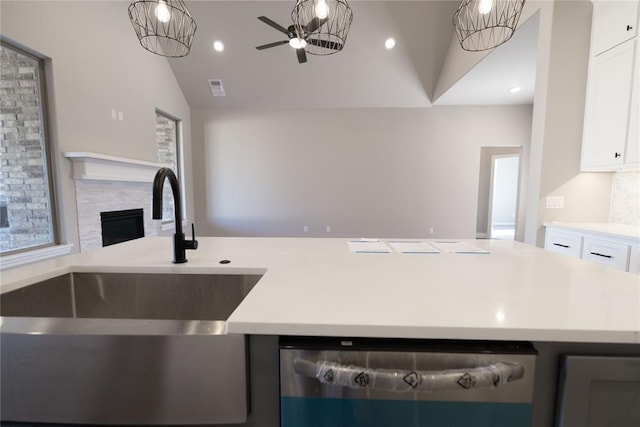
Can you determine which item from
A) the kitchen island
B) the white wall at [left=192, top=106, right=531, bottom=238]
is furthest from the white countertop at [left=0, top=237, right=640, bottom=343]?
the white wall at [left=192, top=106, right=531, bottom=238]

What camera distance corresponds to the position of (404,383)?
23.3 inches

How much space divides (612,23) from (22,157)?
16.9 feet

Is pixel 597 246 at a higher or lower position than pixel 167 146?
lower

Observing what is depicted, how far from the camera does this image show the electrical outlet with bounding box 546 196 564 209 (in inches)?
98.2

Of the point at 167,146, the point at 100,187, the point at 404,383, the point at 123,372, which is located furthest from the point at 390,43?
the point at 123,372

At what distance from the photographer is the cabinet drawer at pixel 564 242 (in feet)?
7.35

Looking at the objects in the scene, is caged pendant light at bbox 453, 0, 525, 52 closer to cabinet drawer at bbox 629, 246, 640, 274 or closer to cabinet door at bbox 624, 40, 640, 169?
cabinet door at bbox 624, 40, 640, 169

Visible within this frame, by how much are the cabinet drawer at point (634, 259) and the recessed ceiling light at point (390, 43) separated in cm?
393

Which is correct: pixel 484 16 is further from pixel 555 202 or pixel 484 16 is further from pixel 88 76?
pixel 88 76

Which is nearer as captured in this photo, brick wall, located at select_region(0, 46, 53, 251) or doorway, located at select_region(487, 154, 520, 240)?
brick wall, located at select_region(0, 46, 53, 251)

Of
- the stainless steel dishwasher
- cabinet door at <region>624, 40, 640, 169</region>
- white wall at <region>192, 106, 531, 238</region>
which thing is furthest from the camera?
white wall at <region>192, 106, 531, 238</region>

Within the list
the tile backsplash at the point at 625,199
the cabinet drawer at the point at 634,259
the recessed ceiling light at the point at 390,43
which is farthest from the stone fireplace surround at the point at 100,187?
the tile backsplash at the point at 625,199

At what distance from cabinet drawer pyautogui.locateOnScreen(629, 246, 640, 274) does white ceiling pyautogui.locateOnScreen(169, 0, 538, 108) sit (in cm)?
238

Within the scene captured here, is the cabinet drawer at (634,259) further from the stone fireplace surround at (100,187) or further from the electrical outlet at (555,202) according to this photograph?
the stone fireplace surround at (100,187)
